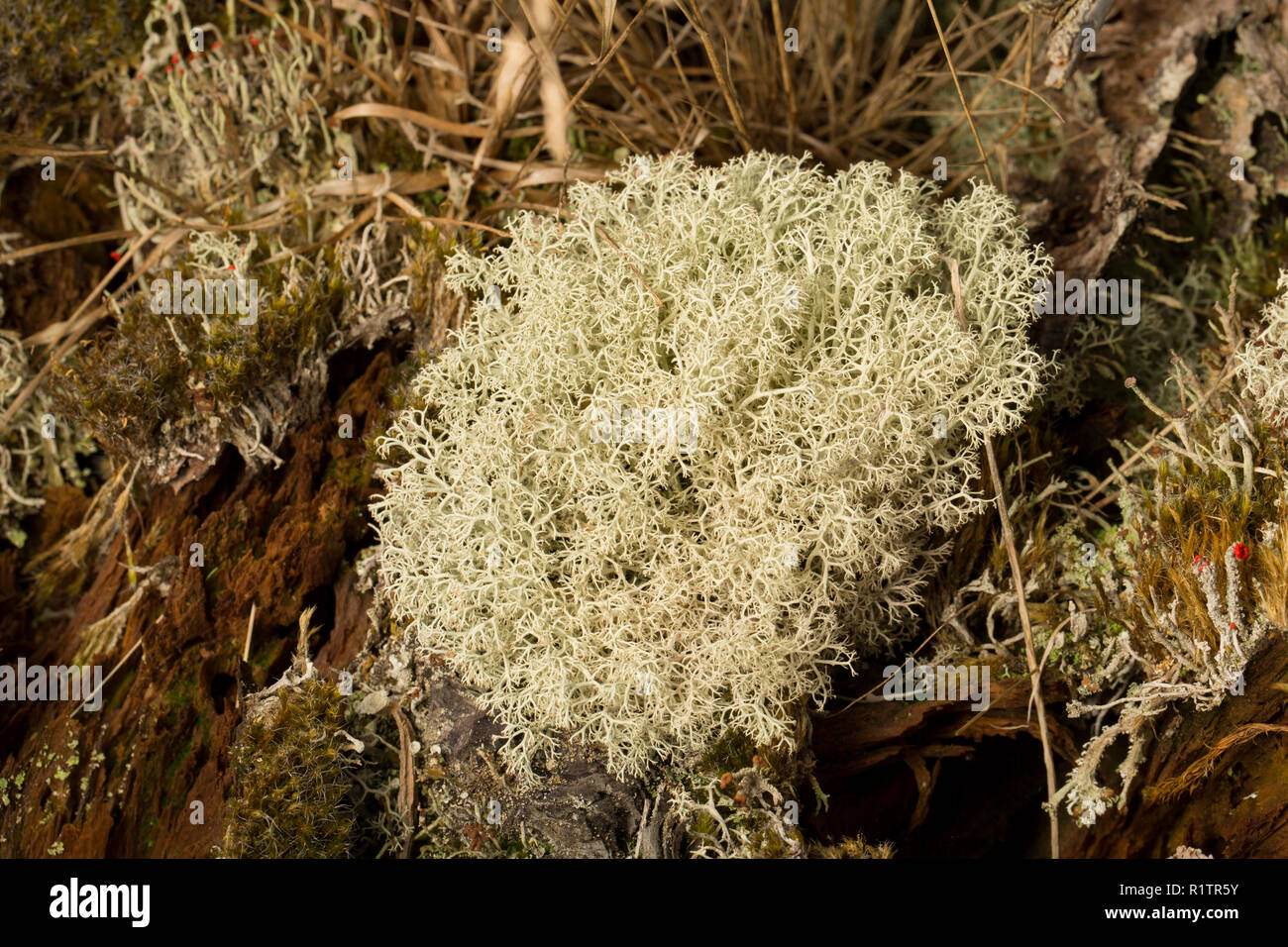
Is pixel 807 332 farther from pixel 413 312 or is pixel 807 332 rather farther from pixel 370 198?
pixel 370 198

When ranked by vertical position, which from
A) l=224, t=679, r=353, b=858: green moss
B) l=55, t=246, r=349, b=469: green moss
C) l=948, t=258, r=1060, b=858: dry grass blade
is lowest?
l=224, t=679, r=353, b=858: green moss

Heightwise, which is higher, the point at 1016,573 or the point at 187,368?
the point at 187,368

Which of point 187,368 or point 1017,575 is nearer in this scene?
point 1017,575

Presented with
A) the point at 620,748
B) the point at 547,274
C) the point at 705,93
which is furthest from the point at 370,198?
the point at 620,748

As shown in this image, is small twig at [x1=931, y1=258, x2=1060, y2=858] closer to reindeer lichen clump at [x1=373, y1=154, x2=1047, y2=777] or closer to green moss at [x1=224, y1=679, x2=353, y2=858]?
reindeer lichen clump at [x1=373, y1=154, x2=1047, y2=777]

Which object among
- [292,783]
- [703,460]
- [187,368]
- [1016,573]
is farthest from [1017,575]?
[187,368]

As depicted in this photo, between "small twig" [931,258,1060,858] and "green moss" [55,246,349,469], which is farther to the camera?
"green moss" [55,246,349,469]

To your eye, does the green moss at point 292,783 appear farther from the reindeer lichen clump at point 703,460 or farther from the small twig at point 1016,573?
the small twig at point 1016,573

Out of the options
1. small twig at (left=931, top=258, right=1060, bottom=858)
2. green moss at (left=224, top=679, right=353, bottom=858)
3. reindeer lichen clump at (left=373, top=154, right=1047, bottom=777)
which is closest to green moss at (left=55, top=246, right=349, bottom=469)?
reindeer lichen clump at (left=373, top=154, right=1047, bottom=777)

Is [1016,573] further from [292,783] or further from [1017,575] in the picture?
[292,783]
